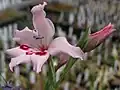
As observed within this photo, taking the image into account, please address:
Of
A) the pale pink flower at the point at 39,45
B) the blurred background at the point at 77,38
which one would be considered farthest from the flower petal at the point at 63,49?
the blurred background at the point at 77,38

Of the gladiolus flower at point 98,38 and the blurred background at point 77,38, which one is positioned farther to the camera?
the blurred background at point 77,38

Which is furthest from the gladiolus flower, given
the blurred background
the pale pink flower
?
the blurred background

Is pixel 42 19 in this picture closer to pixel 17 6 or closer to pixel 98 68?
pixel 98 68

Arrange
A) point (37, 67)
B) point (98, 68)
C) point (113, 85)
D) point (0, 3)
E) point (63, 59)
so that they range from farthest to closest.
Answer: point (0, 3) < point (98, 68) < point (113, 85) < point (63, 59) < point (37, 67)

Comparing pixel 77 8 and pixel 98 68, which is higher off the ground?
pixel 77 8

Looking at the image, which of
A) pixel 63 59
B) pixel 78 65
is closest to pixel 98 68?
pixel 78 65

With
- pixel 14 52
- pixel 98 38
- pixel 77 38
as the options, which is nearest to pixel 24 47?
pixel 14 52

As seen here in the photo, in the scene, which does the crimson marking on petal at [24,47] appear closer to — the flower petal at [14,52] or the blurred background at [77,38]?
the flower petal at [14,52]
